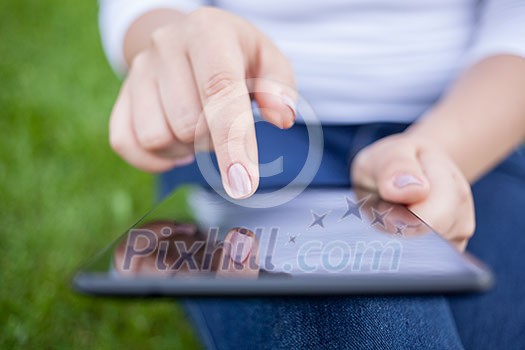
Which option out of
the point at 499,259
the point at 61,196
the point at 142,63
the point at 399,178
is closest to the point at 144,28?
the point at 142,63

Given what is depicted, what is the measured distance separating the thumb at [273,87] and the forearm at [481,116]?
0.60ft

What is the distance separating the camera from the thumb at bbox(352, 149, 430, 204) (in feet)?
1.70

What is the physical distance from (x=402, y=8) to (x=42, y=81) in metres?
1.39

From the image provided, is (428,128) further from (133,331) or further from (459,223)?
(133,331)

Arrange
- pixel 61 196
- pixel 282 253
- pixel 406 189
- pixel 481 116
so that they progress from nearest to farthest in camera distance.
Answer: pixel 282 253
pixel 406 189
pixel 481 116
pixel 61 196

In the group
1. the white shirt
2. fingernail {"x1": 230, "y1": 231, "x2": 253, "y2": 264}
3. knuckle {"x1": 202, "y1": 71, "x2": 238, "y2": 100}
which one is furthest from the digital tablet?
the white shirt

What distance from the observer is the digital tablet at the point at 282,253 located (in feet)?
1.10

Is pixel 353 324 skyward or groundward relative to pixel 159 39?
groundward

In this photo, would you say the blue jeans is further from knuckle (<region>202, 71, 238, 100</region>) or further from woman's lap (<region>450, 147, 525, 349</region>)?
knuckle (<region>202, 71, 238, 100</region>)

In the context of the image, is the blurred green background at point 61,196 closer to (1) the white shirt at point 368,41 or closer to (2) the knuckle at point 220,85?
(2) the knuckle at point 220,85

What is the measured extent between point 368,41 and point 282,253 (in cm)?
42

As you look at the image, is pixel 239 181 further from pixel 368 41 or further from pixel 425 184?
pixel 368 41

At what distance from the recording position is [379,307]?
1.57 feet

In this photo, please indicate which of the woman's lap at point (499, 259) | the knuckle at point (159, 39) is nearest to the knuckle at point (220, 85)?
the knuckle at point (159, 39)
